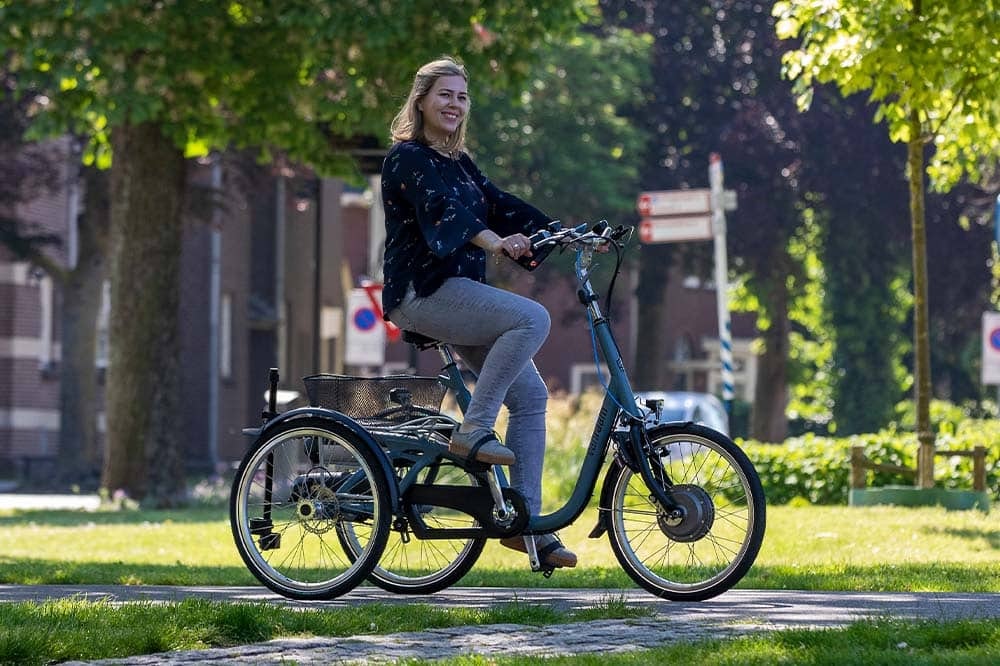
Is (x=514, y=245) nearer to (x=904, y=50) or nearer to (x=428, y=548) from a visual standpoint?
(x=428, y=548)

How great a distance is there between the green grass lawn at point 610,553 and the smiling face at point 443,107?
6.87 feet

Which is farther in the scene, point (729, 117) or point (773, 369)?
point (773, 369)

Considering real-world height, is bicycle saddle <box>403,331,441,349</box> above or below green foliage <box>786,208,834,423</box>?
below

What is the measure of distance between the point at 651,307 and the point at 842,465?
23230 millimetres

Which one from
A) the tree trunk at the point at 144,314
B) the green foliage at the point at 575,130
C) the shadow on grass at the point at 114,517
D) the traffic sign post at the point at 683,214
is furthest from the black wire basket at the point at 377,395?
the green foliage at the point at 575,130

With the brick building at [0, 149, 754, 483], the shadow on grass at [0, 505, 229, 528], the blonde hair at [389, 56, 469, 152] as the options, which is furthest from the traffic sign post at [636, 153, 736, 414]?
the blonde hair at [389, 56, 469, 152]

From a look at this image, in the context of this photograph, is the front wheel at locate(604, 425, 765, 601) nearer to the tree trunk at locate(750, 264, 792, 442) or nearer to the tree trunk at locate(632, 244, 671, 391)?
the tree trunk at locate(632, 244, 671, 391)

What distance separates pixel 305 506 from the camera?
25.6 feet

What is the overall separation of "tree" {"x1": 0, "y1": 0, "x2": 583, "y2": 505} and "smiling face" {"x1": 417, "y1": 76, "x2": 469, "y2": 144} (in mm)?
10934

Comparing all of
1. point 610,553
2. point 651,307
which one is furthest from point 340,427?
point 651,307

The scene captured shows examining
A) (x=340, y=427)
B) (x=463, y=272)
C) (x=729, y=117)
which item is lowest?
(x=340, y=427)

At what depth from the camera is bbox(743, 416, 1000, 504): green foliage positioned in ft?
55.5

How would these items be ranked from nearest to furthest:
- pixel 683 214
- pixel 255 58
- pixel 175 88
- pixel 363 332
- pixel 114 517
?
pixel 114 517 < pixel 175 88 < pixel 255 58 < pixel 683 214 < pixel 363 332

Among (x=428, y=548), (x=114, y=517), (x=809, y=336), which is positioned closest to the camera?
(x=428, y=548)
